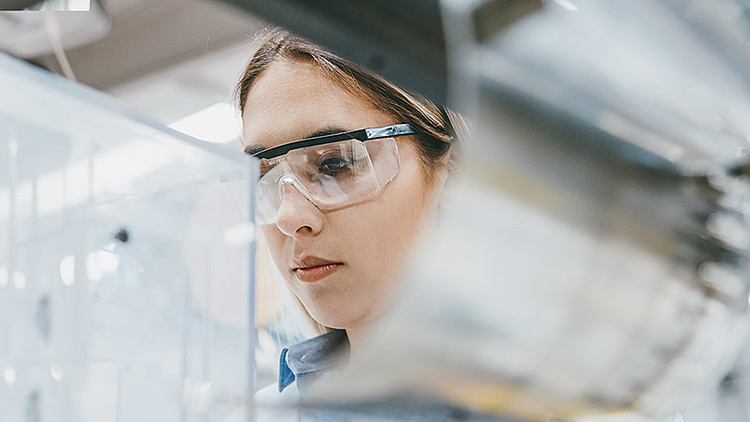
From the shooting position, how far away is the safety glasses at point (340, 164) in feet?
1.39

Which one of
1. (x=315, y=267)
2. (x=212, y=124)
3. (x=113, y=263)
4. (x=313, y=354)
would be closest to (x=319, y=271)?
(x=315, y=267)

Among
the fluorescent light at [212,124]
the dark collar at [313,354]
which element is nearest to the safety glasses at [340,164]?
the dark collar at [313,354]

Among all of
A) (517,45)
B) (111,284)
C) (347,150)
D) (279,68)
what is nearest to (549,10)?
(517,45)

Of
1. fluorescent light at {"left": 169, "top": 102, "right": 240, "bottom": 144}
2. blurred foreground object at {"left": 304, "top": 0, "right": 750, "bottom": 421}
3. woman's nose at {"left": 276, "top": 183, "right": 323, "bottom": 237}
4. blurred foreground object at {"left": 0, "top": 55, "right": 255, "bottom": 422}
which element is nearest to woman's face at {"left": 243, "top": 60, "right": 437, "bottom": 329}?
woman's nose at {"left": 276, "top": 183, "right": 323, "bottom": 237}

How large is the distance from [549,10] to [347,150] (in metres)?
0.39

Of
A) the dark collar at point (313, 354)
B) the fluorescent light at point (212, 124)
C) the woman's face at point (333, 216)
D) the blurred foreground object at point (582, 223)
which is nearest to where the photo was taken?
the blurred foreground object at point (582, 223)

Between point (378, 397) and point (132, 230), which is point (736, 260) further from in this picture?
point (132, 230)

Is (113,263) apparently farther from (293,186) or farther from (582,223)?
(582,223)

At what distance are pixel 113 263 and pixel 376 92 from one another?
1.70 feet

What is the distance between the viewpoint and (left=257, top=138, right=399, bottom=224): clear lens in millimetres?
420

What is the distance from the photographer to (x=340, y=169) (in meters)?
0.47

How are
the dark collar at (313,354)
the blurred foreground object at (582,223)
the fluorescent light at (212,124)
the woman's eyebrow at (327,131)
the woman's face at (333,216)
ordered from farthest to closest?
1. the fluorescent light at (212,124)
2. the dark collar at (313,354)
3. the woman's eyebrow at (327,131)
4. the woman's face at (333,216)
5. the blurred foreground object at (582,223)

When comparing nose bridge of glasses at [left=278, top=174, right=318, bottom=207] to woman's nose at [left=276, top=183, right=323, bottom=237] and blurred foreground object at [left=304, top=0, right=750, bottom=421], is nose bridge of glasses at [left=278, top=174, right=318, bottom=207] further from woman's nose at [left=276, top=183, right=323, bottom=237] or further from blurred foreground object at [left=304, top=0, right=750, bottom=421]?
blurred foreground object at [left=304, top=0, right=750, bottom=421]

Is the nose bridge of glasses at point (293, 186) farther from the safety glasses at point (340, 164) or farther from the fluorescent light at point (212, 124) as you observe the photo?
the fluorescent light at point (212, 124)
